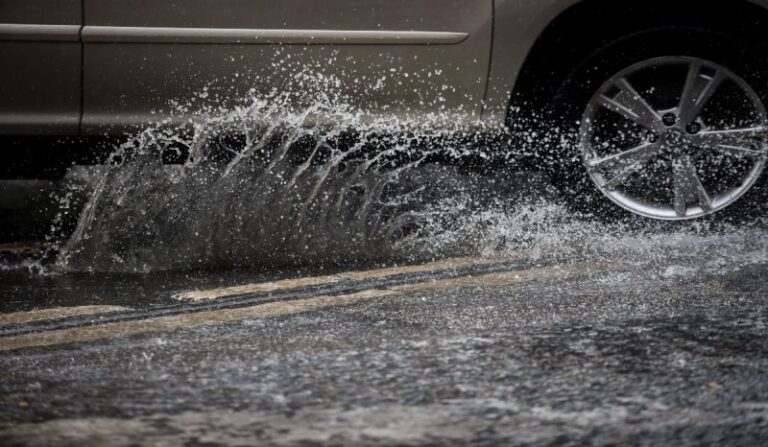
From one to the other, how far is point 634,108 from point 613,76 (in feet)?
0.48

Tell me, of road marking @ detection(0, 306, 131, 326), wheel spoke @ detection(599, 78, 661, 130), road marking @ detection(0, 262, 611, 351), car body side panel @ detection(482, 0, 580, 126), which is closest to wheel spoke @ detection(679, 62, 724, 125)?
wheel spoke @ detection(599, 78, 661, 130)

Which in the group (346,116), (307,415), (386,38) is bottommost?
(307,415)

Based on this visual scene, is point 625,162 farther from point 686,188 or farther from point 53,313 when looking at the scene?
point 53,313

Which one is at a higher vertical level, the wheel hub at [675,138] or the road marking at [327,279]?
the wheel hub at [675,138]

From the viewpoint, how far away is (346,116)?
14.4ft

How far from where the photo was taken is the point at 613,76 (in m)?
4.55

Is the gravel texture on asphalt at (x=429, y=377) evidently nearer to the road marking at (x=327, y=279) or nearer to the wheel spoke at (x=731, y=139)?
the road marking at (x=327, y=279)

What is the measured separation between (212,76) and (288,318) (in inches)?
47.8

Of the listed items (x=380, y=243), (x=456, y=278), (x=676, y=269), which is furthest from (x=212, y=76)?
(x=676, y=269)

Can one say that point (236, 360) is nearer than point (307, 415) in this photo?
No

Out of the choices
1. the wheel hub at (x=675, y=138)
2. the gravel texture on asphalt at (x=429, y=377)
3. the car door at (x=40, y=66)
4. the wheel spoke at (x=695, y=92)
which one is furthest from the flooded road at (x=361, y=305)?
the wheel spoke at (x=695, y=92)

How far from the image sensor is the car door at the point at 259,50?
4.29m

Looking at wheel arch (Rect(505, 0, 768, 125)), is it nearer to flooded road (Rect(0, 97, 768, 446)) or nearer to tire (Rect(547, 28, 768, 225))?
tire (Rect(547, 28, 768, 225))

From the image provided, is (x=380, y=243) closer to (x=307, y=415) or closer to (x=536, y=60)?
(x=536, y=60)
